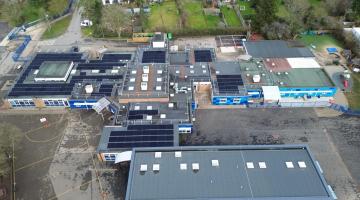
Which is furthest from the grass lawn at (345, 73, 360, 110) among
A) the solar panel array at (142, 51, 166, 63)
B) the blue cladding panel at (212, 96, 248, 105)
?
the solar panel array at (142, 51, 166, 63)

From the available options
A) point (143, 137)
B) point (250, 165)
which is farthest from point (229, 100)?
point (143, 137)

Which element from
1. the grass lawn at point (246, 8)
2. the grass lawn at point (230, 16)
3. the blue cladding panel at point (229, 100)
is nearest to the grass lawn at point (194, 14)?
the grass lawn at point (230, 16)

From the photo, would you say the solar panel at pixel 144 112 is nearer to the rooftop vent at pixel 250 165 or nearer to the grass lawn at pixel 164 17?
Result: the rooftop vent at pixel 250 165

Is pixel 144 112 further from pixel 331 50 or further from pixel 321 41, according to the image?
pixel 321 41

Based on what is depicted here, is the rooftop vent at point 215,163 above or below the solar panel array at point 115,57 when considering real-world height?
below

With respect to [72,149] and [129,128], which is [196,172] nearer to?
[129,128]

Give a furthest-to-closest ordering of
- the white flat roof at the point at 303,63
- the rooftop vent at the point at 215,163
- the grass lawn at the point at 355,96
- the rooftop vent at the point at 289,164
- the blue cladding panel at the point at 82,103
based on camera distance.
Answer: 1. the white flat roof at the point at 303,63
2. the grass lawn at the point at 355,96
3. the blue cladding panel at the point at 82,103
4. the rooftop vent at the point at 215,163
5. the rooftop vent at the point at 289,164

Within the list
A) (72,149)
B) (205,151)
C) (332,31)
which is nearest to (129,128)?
(72,149)
